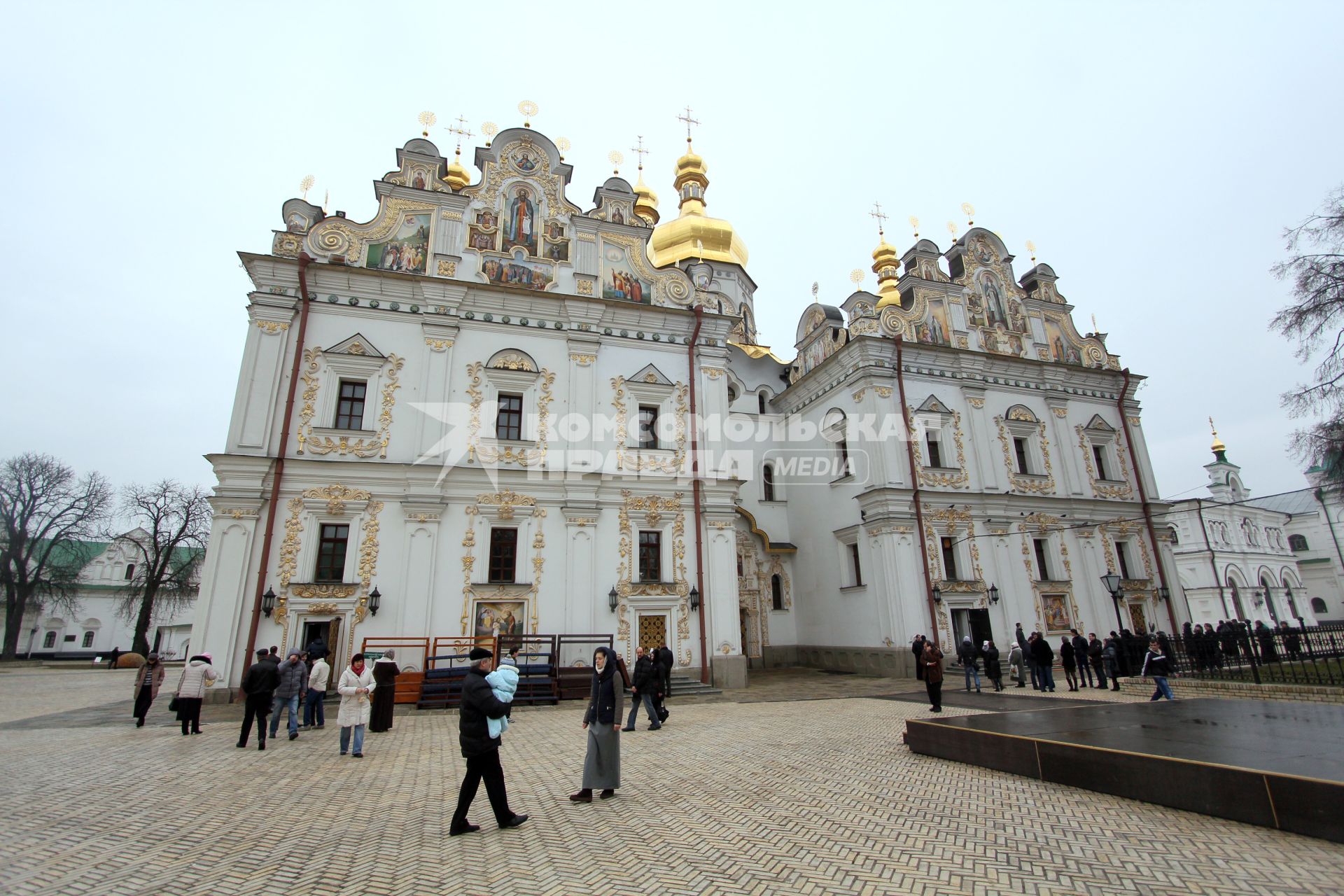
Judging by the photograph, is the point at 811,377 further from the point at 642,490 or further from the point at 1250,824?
the point at 1250,824

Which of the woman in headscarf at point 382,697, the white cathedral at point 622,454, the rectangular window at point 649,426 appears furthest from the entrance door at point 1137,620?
the woman in headscarf at point 382,697

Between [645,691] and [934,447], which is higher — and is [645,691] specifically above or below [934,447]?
below

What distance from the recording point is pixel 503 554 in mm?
18047

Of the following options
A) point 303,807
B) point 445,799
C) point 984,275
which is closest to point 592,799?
point 445,799

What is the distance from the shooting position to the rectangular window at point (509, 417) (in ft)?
62.4

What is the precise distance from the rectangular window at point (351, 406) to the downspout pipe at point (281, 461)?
1.13 metres

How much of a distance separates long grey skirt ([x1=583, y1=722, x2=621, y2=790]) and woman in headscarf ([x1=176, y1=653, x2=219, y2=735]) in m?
8.15

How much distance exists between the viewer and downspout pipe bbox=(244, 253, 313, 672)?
1575 centimetres

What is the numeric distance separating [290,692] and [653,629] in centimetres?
967

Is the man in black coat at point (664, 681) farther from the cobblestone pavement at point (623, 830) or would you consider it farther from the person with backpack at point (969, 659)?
the person with backpack at point (969, 659)

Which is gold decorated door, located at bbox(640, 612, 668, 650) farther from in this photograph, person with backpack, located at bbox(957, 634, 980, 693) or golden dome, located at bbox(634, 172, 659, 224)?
golden dome, located at bbox(634, 172, 659, 224)

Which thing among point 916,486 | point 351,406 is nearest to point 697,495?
point 916,486

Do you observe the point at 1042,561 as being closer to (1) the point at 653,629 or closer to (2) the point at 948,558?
(2) the point at 948,558

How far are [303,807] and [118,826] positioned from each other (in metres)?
1.53
